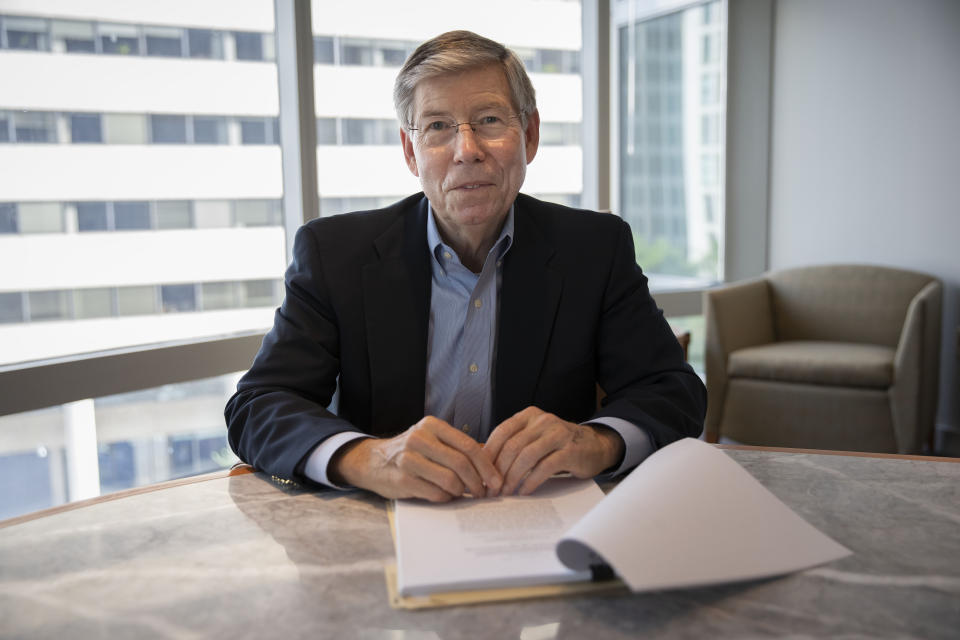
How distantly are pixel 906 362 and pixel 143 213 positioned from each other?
11.1 feet

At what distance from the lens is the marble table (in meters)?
0.71

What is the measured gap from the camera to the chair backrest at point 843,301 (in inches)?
155

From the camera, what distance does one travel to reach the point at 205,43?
3.29 meters

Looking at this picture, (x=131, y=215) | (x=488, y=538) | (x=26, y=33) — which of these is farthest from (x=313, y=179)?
(x=488, y=538)

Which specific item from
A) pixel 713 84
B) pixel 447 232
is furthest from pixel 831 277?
pixel 447 232

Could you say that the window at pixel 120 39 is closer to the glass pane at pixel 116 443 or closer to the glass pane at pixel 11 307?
the glass pane at pixel 11 307

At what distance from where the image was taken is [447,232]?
1.61 metres

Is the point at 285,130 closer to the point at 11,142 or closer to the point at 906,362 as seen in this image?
the point at 11,142

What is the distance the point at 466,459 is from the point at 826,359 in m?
3.11

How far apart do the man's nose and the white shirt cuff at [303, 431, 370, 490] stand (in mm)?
594

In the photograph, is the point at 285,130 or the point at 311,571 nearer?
the point at 311,571

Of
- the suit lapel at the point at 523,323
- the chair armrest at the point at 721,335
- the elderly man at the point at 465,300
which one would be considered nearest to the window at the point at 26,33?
the elderly man at the point at 465,300

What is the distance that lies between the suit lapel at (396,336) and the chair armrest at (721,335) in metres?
2.63

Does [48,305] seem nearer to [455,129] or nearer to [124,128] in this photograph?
[124,128]
